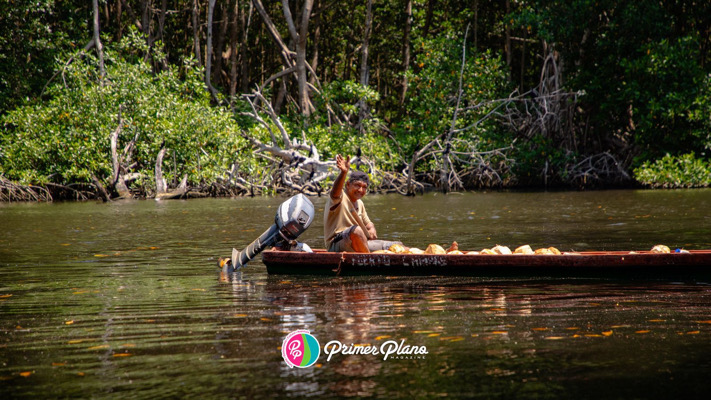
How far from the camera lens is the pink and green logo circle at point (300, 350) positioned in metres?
5.04

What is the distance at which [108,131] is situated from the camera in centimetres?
2462

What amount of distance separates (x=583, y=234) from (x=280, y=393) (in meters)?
9.25

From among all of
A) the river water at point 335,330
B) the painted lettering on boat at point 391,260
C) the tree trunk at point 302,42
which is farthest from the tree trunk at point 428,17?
the painted lettering on boat at point 391,260

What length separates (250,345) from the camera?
5.46m

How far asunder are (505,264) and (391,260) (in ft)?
3.76

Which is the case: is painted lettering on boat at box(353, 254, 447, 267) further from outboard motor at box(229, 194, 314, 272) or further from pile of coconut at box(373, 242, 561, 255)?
outboard motor at box(229, 194, 314, 272)

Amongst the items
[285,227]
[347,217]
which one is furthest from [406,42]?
[347,217]

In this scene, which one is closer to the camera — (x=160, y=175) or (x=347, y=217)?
(x=347, y=217)

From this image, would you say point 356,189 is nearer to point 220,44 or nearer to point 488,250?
point 488,250

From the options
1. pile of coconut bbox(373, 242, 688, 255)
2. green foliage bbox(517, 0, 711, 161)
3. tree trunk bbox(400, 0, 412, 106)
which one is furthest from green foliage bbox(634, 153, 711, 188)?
pile of coconut bbox(373, 242, 688, 255)

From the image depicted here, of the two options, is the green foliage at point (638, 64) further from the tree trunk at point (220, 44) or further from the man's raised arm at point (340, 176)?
the man's raised arm at point (340, 176)

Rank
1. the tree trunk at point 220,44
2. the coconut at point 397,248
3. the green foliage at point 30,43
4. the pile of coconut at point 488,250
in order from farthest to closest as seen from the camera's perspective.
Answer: the tree trunk at point 220,44 → the green foliage at point 30,43 → the coconut at point 397,248 → the pile of coconut at point 488,250

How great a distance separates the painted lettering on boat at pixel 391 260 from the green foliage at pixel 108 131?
17119 mm

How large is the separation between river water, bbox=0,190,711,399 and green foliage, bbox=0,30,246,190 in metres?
13.2
